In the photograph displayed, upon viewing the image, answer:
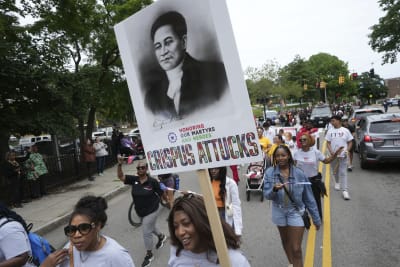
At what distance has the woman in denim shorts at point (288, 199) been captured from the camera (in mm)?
3613

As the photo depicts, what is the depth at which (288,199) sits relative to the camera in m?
3.68

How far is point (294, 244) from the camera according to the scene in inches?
141

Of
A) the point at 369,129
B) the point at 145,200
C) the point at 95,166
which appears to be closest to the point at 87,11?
the point at 95,166

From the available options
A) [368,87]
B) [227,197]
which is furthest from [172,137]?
[368,87]

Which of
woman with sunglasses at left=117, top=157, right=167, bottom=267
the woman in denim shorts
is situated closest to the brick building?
the woman in denim shorts

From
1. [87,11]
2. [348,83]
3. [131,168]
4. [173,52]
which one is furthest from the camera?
[348,83]

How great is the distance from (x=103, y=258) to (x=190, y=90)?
1329 millimetres

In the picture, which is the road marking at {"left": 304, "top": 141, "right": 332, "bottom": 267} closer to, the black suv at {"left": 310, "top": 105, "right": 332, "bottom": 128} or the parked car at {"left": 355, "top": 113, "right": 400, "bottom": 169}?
the parked car at {"left": 355, "top": 113, "right": 400, "bottom": 169}

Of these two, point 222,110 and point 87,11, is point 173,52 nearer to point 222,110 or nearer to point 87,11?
point 222,110

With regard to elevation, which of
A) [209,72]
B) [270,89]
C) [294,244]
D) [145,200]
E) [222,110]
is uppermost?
[270,89]

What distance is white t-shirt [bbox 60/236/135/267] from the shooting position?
215 cm

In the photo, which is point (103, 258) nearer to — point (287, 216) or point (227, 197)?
point (227, 197)

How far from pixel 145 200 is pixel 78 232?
2618 mm

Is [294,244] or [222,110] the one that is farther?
[294,244]
